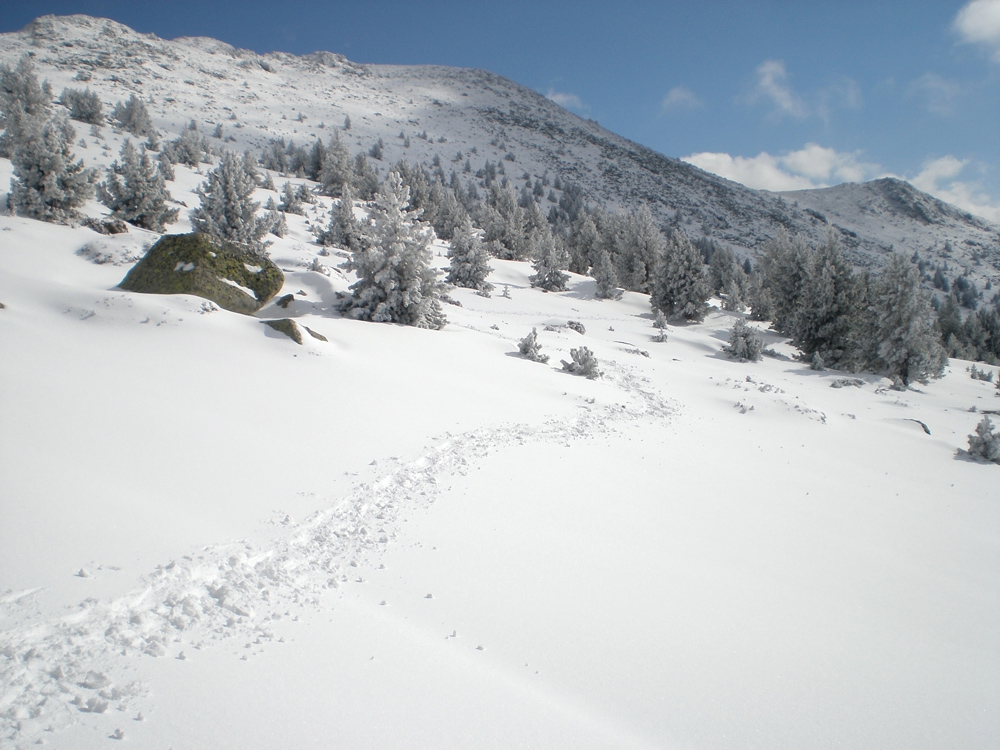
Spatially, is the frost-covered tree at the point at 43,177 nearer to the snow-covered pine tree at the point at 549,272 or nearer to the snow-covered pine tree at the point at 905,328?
the snow-covered pine tree at the point at 549,272

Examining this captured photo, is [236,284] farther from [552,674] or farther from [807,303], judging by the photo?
[807,303]

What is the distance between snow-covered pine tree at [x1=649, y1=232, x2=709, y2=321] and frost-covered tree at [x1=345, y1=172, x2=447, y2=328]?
12.7 metres

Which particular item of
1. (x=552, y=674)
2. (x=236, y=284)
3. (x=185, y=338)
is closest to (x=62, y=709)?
(x=552, y=674)

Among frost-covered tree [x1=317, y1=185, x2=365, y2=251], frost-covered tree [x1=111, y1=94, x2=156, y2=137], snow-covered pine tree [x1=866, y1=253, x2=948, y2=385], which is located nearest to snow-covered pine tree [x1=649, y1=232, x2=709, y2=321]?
snow-covered pine tree [x1=866, y1=253, x2=948, y2=385]

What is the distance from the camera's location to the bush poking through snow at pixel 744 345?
14.4 meters

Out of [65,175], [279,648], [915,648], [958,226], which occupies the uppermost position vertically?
[958,226]

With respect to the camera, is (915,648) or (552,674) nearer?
(552,674)

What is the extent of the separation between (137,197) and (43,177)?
79.2 inches

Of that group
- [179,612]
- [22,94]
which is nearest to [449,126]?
[22,94]

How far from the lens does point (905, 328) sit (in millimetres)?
12922

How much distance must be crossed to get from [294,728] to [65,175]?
1457cm

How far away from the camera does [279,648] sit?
2.45 meters

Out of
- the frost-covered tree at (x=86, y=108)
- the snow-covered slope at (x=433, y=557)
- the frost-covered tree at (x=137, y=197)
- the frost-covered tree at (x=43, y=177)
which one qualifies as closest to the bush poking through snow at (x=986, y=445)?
the snow-covered slope at (x=433, y=557)

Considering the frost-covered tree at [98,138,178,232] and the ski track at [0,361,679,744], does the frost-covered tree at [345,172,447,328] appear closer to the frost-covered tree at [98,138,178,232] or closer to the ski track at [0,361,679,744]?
the ski track at [0,361,679,744]
